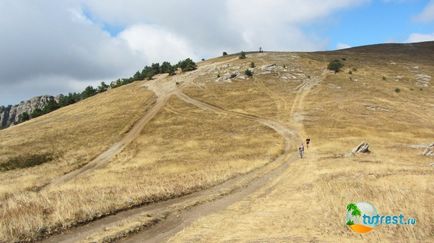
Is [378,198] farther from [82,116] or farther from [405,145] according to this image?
[82,116]

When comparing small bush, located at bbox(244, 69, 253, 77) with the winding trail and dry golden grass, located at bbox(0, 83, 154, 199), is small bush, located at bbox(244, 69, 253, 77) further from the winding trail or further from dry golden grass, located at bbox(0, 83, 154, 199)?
the winding trail

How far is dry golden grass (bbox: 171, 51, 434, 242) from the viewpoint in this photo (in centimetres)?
1748

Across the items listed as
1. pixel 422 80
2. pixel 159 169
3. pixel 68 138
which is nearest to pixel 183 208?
pixel 159 169

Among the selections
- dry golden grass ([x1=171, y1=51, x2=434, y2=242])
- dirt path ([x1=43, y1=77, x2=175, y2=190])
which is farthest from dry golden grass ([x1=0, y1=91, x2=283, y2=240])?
dry golden grass ([x1=171, y1=51, x2=434, y2=242])

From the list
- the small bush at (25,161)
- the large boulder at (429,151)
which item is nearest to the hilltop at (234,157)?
the small bush at (25,161)

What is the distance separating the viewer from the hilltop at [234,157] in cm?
1995

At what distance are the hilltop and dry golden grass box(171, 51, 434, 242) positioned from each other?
12cm

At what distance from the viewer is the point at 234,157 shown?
51.6 meters

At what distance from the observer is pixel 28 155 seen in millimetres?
62312

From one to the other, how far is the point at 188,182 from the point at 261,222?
1225cm

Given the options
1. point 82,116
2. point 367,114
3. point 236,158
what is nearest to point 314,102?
point 367,114

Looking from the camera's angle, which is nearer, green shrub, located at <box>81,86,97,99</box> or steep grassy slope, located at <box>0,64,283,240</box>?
steep grassy slope, located at <box>0,64,283,240</box>

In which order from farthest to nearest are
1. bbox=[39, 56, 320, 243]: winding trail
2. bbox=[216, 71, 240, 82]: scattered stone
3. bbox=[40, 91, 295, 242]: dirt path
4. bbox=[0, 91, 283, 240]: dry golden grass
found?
bbox=[216, 71, 240, 82]: scattered stone < bbox=[0, 91, 283, 240]: dry golden grass < bbox=[40, 91, 295, 242]: dirt path < bbox=[39, 56, 320, 243]: winding trail

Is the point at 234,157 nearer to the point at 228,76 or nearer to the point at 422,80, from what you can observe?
the point at 228,76
